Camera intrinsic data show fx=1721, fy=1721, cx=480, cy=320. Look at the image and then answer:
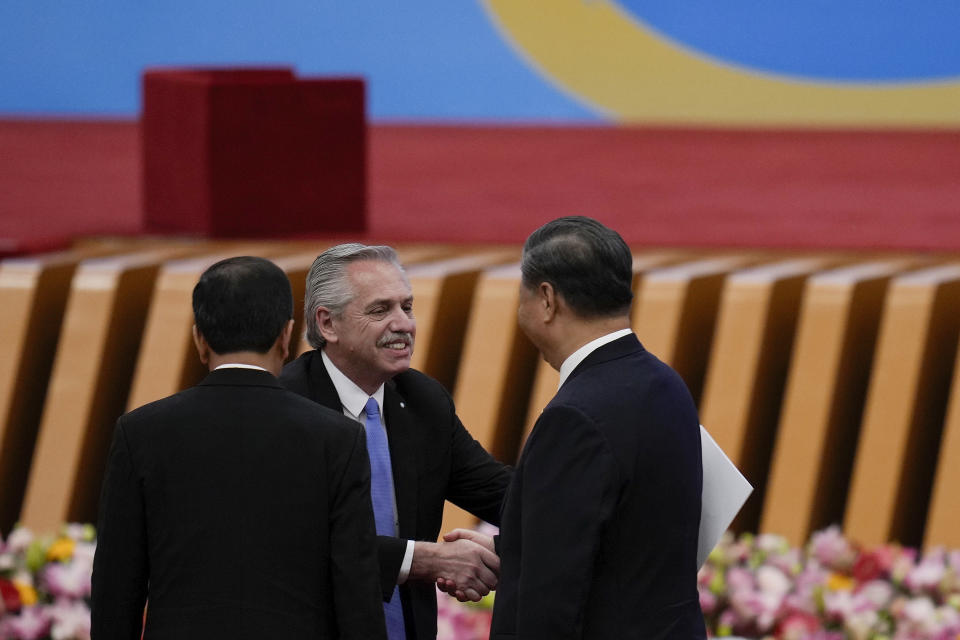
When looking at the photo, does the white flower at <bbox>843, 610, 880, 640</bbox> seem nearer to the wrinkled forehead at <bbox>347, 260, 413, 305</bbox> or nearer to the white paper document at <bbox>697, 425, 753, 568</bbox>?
the white paper document at <bbox>697, 425, 753, 568</bbox>

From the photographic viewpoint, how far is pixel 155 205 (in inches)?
264

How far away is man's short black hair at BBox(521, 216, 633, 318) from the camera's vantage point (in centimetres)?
262

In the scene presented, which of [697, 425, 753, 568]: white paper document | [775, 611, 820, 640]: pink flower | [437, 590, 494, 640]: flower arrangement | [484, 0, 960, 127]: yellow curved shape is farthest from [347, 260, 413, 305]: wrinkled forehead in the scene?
[484, 0, 960, 127]: yellow curved shape

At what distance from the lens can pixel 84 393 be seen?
561cm

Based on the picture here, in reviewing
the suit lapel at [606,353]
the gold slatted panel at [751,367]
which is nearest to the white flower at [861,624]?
the gold slatted panel at [751,367]

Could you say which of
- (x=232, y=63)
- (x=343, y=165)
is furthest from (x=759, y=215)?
(x=232, y=63)

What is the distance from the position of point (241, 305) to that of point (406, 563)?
588 mm

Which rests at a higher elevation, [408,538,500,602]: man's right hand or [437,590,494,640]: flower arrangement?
[408,538,500,602]: man's right hand

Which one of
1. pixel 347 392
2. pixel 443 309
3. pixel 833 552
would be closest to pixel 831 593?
pixel 833 552

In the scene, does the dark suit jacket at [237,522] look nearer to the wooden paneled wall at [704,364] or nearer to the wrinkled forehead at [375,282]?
the wrinkled forehead at [375,282]

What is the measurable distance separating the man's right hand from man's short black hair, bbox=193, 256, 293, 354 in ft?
1.71

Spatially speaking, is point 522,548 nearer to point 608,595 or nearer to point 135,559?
point 608,595

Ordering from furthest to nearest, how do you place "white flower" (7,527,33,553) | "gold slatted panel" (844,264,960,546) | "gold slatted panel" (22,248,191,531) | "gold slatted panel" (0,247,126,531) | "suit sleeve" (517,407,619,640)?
"gold slatted panel" (0,247,126,531) → "gold slatted panel" (22,248,191,531) → "gold slatted panel" (844,264,960,546) → "white flower" (7,527,33,553) → "suit sleeve" (517,407,619,640)

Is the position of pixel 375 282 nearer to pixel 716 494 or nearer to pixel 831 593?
pixel 716 494
